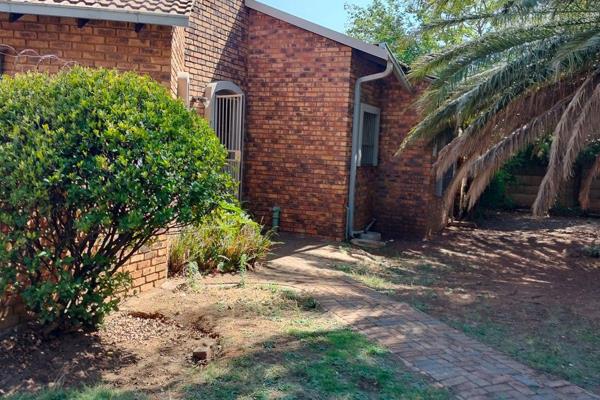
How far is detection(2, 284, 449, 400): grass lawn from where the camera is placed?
4.06 metres

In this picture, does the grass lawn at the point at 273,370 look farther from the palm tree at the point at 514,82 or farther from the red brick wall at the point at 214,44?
the red brick wall at the point at 214,44

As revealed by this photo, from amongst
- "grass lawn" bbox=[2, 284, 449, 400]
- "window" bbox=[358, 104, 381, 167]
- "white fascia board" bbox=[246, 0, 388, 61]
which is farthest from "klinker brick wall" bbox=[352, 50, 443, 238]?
"grass lawn" bbox=[2, 284, 449, 400]

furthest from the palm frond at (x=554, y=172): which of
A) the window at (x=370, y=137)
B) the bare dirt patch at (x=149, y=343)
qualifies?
the window at (x=370, y=137)

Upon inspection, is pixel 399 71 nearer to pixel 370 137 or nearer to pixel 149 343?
pixel 370 137

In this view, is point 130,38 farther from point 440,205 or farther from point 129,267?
point 440,205

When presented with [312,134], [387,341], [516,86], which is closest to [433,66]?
[516,86]

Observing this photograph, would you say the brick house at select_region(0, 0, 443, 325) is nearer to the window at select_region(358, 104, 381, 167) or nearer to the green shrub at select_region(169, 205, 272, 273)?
the window at select_region(358, 104, 381, 167)

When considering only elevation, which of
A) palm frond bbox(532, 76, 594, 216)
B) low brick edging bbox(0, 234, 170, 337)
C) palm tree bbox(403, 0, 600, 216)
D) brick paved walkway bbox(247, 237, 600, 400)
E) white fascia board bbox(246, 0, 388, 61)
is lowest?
brick paved walkway bbox(247, 237, 600, 400)

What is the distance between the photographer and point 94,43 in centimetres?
759

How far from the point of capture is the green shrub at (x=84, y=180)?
4301mm

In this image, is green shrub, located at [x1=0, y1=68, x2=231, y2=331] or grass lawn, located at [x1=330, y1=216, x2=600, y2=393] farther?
grass lawn, located at [x1=330, y1=216, x2=600, y2=393]

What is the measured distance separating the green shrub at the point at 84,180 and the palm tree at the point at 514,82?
17.8ft

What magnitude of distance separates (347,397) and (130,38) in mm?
5532

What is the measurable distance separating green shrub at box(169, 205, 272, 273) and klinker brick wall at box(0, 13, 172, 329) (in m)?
1.98
